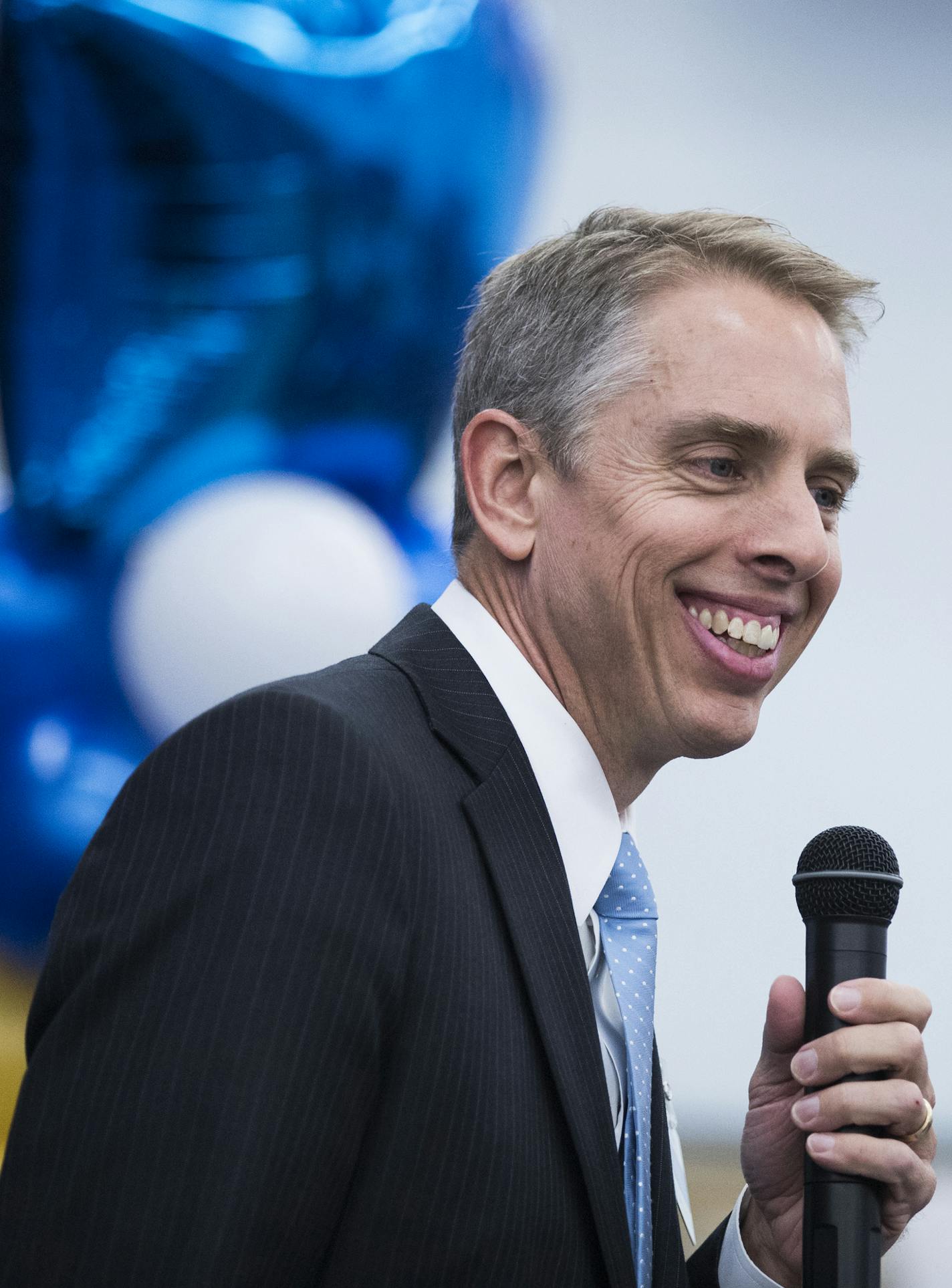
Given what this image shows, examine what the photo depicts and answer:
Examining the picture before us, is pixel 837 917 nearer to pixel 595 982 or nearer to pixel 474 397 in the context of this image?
pixel 595 982

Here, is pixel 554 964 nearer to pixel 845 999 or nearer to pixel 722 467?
pixel 845 999

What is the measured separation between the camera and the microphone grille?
106cm

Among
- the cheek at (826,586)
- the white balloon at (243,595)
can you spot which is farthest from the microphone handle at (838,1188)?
the white balloon at (243,595)

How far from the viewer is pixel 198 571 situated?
7.14 ft

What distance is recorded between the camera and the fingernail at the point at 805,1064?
40.1 inches

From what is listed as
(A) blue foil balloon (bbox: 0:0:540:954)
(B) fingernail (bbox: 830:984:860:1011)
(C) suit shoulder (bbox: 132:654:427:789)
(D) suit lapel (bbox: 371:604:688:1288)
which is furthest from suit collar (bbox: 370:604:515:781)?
(A) blue foil balloon (bbox: 0:0:540:954)

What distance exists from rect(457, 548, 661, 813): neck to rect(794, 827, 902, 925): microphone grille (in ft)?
0.68

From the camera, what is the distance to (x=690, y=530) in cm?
120

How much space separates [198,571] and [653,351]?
1167 mm

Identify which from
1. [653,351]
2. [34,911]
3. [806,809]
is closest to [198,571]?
[34,911]

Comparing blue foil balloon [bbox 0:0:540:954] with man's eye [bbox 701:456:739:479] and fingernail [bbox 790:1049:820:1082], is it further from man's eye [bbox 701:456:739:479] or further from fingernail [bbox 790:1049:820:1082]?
fingernail [bbox 790:1049:820:1082]

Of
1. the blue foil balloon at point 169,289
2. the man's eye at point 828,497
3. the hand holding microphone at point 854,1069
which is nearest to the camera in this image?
the hand holding microphone at point 854,1069

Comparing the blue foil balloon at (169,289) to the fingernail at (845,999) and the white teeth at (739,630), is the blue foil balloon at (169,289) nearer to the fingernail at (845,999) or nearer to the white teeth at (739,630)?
the white teeth at (739,630)

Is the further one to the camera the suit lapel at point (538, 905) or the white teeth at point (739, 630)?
the white teeth at point (739, 630)
